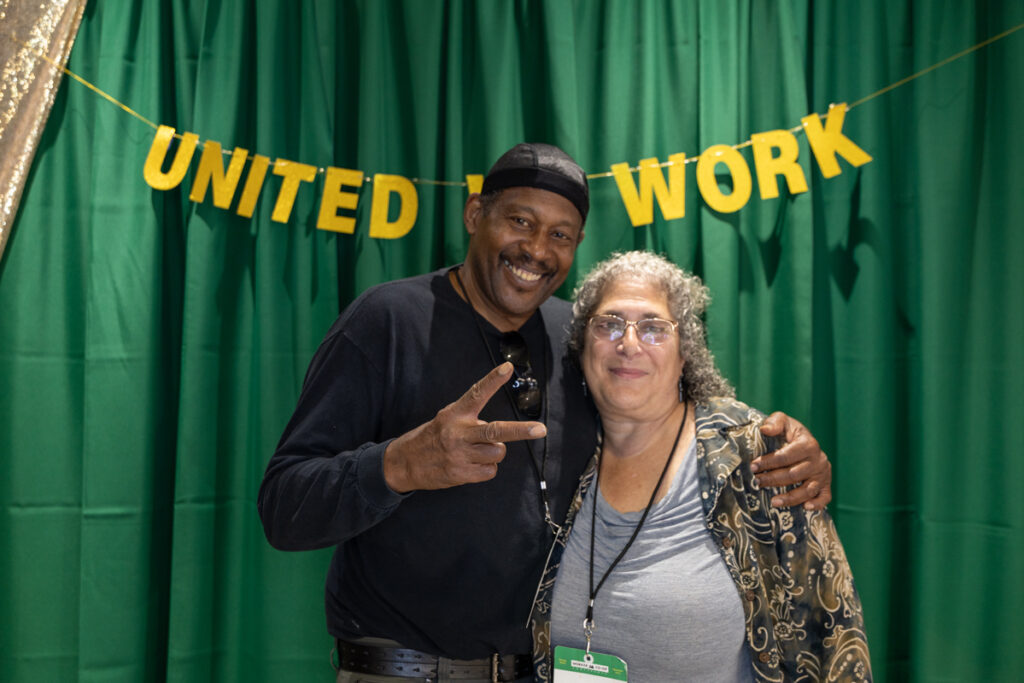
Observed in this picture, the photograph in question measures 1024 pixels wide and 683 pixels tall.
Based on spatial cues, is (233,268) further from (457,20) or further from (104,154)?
(457,20)

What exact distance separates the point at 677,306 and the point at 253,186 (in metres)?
1.30

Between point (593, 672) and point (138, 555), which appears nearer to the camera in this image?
point (593, 672)

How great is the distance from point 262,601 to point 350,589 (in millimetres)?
786

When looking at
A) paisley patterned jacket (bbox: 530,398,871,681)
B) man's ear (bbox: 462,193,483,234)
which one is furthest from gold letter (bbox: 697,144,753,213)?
paisley patterned jacket (bbox: 530,398,871,681)

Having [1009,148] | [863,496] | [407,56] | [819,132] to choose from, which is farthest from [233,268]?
[1009,148]

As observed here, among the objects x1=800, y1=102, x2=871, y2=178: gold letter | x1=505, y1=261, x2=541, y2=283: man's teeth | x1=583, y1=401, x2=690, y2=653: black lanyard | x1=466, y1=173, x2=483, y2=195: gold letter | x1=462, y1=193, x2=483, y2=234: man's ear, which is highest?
x1=800, y1=102, x2=871, y2=178: gold letter

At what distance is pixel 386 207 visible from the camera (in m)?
2.16

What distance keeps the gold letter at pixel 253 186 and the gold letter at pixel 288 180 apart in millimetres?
37

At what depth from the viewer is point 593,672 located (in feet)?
4.49

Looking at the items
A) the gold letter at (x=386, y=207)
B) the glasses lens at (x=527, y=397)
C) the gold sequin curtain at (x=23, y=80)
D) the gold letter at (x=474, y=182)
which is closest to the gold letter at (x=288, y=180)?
the gold letter at (x=386, y=207)

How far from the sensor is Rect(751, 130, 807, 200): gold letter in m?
2.07

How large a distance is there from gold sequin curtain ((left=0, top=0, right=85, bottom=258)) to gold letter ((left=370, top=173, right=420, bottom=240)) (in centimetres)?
98

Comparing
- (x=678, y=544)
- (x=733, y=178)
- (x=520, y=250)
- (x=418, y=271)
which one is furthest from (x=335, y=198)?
(x=678, y=544)

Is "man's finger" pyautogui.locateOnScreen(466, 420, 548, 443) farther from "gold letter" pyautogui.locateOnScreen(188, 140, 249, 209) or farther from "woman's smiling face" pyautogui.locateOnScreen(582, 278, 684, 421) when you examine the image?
"gold letter" pyautogui.locateOnScreen(188, 140, 249, 209)
